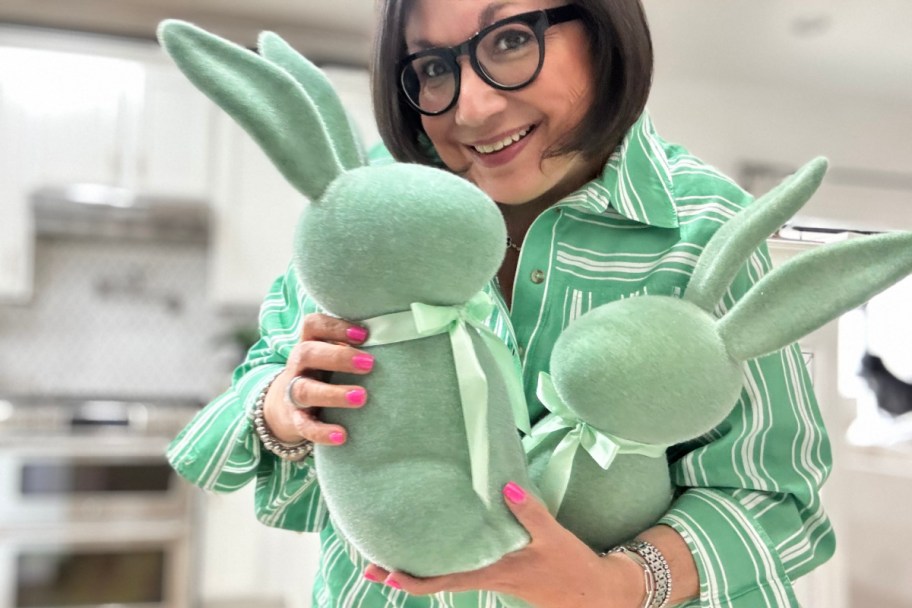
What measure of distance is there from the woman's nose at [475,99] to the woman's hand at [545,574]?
0.28 metres

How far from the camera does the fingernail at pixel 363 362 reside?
44 cm

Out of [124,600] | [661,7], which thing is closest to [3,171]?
[124,600]

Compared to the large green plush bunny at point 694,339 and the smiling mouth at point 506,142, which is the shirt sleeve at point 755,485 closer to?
the large green plush bunny at point 694,339

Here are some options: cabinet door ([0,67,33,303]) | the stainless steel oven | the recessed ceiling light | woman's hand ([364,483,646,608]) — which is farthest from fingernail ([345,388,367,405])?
the recessed ceiling light

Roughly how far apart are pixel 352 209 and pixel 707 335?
0.23 m

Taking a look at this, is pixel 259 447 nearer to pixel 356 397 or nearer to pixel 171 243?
pixel 356 397

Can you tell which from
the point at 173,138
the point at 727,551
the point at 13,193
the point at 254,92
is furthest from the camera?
the point at 173,138

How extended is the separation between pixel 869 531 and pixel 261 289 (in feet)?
6.59

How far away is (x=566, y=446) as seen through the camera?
0.47 metres

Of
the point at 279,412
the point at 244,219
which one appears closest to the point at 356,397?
the point at 279,412

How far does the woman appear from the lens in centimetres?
53

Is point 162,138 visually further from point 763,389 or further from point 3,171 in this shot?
point 763,389

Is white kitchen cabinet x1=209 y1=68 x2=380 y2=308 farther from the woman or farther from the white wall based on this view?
the woman

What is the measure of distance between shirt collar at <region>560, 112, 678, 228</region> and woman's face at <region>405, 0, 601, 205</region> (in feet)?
0.10
